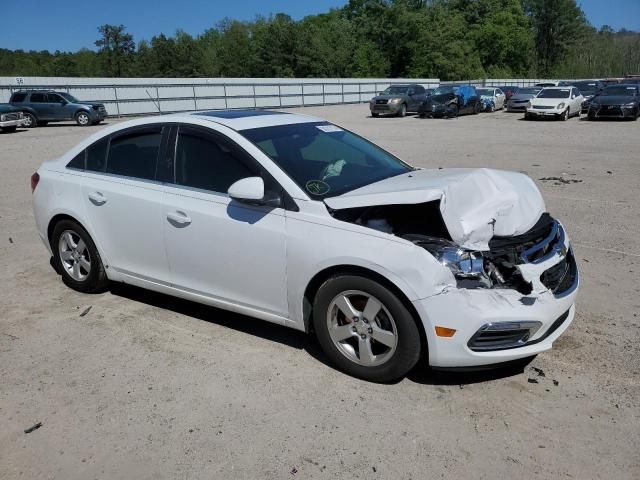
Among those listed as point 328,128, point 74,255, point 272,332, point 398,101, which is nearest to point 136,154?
point 74,255

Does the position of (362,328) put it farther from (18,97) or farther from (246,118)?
(18,97)

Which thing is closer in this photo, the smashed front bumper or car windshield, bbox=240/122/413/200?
the smashed front bumper

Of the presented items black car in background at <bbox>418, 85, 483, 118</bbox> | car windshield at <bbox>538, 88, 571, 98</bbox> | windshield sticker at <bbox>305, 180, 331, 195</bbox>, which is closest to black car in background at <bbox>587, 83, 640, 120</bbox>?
car windshield at <bbox>538, 88, 571, 98</bbox>

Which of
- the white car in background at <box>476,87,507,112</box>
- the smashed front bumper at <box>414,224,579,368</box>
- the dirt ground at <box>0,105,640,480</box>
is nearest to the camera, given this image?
the dirt ground at <box>0,105,640,480</box>

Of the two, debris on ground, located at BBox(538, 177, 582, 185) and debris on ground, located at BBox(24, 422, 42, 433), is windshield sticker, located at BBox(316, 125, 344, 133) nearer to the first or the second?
debris on ground, located at BBox(24, 422, 42, 433)

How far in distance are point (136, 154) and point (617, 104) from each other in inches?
996

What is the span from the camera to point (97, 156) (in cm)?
482

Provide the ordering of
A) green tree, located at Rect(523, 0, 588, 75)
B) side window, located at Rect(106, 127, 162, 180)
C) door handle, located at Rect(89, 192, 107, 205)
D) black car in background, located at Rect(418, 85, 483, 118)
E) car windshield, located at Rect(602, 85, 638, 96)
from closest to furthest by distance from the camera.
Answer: side window, located at Rect(106, 127, 162, 180) → door handle, located at Rect(89, 192, 107, 205) → car windshield, located at Rect(602, 85, 638, 96) → black car in background, located at Rect(418, 85, 483, 118) → green tree, located at Rect(523, 0, 588, 75)

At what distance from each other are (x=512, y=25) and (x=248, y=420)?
97.3 metres

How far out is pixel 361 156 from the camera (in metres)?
4.52

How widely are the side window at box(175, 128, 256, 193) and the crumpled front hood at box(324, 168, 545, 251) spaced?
819 mm

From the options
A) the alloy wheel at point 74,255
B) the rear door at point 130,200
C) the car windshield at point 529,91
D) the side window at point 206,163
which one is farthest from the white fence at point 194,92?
the side window at point 206,163

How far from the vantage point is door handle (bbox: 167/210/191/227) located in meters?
4.03

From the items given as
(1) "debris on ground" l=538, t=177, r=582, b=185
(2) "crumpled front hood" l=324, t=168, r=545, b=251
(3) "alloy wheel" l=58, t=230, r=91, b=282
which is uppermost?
(2) "crumpled front hood" l=324, t=168, r=545, b=251
